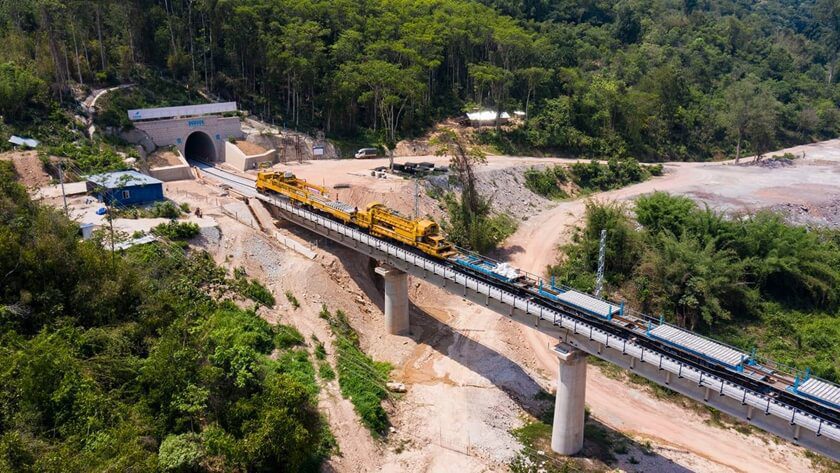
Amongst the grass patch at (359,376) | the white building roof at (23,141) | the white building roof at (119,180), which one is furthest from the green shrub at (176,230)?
the white building roof at (23,141)

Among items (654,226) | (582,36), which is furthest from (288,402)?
(582,36)

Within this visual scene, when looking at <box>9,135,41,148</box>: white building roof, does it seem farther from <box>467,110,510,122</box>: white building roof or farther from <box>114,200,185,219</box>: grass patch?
<box>467,110,510,122</box>: white building roof

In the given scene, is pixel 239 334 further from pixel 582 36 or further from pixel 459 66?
pixel 582 36

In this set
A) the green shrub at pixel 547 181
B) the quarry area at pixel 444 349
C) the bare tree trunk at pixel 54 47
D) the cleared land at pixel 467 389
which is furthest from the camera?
the green shrub at pixel 547 181

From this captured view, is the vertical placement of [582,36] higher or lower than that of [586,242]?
higher

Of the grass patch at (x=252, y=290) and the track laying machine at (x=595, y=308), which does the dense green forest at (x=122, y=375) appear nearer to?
the grass patch at (x=252, y=290)
